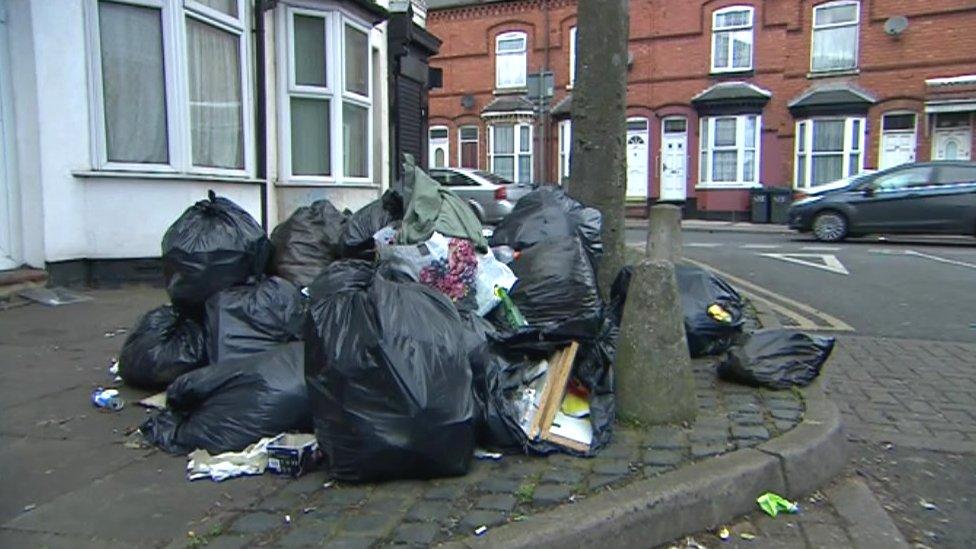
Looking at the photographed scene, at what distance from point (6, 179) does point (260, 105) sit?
272cm

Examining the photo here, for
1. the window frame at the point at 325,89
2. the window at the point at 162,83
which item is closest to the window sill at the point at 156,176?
the window at the point at 162,83

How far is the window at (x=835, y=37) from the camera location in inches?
815

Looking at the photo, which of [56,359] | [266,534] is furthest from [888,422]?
[56,359]

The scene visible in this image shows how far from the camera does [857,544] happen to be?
273 centimetres

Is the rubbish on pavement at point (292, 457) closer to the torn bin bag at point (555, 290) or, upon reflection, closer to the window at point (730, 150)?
the torn bin bag at point (555, 290)

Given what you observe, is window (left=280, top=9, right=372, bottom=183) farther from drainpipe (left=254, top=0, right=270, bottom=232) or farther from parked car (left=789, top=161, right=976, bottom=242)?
parked car (left=789, top=161, right=976, bottom=242)

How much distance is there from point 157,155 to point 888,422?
6554 mm

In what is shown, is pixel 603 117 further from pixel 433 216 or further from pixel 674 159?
pixel 674 159

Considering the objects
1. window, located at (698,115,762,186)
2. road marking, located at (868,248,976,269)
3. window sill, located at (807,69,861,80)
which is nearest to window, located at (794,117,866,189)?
window, located at (698,115,762,186)

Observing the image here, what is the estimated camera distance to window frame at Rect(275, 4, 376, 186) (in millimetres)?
8633

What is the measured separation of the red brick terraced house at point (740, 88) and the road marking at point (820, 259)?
8.50 m

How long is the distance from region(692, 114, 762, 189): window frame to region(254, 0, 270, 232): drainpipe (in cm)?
1695

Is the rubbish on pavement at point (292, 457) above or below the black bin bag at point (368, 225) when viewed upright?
below

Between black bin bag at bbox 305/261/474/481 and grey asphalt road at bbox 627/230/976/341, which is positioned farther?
grey asphalt road at bbox 627/230/976/341
